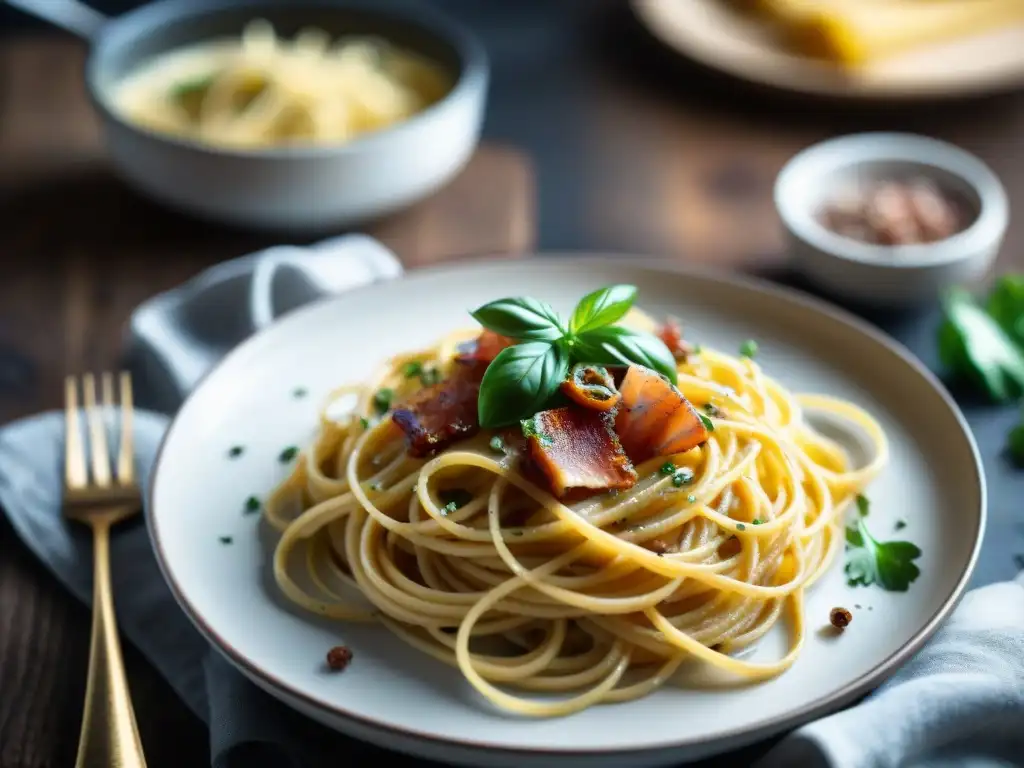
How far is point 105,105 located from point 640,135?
262cm

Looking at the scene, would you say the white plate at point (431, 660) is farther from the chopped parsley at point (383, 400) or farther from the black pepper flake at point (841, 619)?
the chopped parsley at point (383, 400)

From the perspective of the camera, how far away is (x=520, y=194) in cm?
559

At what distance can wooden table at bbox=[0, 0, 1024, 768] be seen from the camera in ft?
15.1

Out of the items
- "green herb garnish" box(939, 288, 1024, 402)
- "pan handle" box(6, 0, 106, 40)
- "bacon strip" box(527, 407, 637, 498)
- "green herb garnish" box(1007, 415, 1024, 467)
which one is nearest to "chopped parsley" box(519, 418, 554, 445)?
"bacon strip" box(527, 407, 637, 498)

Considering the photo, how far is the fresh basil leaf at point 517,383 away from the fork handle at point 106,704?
113 cm

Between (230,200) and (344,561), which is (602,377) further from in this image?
(230,200)

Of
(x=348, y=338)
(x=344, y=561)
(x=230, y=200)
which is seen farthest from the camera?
(x=230, y=200)

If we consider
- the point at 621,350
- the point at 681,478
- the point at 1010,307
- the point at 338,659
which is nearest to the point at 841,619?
the point at 681,478

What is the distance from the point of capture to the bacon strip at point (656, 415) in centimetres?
308

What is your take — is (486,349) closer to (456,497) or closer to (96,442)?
(456,497)

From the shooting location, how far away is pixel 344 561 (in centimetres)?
331

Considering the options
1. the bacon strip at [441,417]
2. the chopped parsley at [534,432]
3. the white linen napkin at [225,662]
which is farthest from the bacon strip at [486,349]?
the white linen napkin at [225,662]

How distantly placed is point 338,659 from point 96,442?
1486 millimetres

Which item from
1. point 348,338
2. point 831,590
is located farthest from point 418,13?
point 831,590
